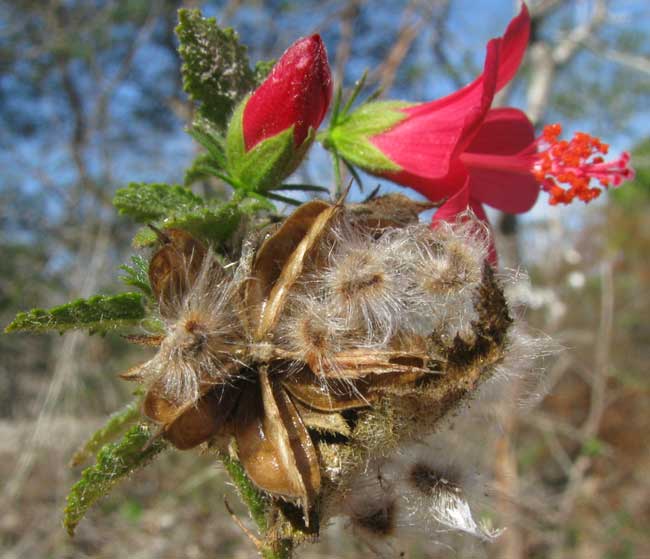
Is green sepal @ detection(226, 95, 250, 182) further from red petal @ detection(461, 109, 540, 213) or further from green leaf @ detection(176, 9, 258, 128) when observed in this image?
red petal @ detection(461, 109, 540, 213)

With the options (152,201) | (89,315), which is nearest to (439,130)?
(152,201)

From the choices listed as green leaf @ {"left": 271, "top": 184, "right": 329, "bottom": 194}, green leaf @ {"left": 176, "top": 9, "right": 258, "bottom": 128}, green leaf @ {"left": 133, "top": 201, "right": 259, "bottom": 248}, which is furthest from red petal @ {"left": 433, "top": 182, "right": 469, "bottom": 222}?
green leaf @ {"left": 176, "top": 9, "right": 258, "bottom": 128}

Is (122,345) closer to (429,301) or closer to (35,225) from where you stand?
(35,225)

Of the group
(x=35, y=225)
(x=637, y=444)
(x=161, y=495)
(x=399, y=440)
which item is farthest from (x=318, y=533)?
(x=637, y=444)

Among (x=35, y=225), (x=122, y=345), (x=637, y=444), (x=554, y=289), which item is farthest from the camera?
(x=637, y=444)

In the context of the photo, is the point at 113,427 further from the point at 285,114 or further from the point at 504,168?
the point at 504,168

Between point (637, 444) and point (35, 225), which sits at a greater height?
point (35, 225)
